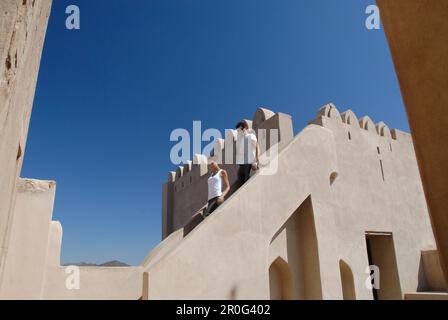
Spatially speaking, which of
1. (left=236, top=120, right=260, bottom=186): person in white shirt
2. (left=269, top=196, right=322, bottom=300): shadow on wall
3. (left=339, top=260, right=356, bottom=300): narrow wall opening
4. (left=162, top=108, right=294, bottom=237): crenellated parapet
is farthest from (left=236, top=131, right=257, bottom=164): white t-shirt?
(left=339, top=260, right=356, bottom=300): narrow wall opening

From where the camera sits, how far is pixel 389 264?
7.89 m

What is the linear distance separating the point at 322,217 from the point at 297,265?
105 cm

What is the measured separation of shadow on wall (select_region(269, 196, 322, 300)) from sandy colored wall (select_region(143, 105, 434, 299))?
7 cm

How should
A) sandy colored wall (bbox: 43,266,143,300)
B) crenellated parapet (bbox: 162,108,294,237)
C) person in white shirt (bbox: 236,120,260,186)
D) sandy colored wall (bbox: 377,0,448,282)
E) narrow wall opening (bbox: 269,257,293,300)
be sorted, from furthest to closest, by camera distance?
crenellated parapet (bbox: 162,108,294,237) < person in white shirt (bbox: 236,120,260,186) < narrow wall opening (bbox: 269,257,293,300) < sandy colored wall (bbox: 43,266,143,300) < sandy colored wall (bbox: 377,0,448,282)

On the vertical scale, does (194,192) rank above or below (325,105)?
below

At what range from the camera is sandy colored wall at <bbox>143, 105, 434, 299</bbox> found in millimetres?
4137

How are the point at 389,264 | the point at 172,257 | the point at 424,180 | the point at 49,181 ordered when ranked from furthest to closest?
the point at 389,264 < the point at 49,181 < the point at 172,257 < the point at 424,180

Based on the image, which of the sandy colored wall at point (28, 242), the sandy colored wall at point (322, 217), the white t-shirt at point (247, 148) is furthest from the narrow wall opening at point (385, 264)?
the sandy colored wall at point (28, 242)

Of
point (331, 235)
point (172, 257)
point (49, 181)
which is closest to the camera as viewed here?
point (172, 257)

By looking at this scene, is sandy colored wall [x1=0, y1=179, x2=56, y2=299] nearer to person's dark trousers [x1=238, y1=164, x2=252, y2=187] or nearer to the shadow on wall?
person's dark trousers [x1=238, y1=164, x2=252, y2=187]
